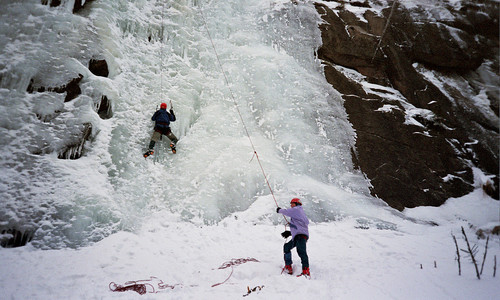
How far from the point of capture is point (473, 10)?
44.1 feet

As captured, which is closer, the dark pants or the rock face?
the dark pants

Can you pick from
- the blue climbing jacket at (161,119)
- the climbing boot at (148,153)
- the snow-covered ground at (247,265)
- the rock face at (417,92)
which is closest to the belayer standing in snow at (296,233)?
the snow-covered ground at (247,265)

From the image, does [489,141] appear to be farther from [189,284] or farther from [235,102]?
[189,284]

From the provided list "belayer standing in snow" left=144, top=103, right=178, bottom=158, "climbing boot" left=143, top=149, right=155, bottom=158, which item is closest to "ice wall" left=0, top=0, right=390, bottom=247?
"climbing boot" left=143, top=149, right=155, bottom=158

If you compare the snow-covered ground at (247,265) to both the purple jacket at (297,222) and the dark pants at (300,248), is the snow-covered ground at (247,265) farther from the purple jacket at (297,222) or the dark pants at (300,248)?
the purple jacket at (297,222)

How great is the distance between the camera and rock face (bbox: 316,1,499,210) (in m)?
8.99

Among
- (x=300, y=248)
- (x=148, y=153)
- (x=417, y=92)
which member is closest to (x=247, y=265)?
(x=300, y=248)

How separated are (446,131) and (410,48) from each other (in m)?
4.42

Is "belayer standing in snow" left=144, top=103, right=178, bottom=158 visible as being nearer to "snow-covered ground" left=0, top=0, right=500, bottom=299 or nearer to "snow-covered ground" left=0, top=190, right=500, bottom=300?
"snow-covered ground" left=0, top=0, right=500, bottom=299

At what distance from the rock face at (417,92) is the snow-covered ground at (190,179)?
737mm

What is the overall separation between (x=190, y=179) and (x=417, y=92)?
1034cm

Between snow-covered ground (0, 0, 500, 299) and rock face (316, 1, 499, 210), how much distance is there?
737mm

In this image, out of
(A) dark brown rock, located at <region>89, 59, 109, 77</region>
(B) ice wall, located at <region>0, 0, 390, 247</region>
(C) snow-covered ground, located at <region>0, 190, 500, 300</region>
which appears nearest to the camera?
(C) snow-covered ground, located at <region>0, 190, 500, 300</region>

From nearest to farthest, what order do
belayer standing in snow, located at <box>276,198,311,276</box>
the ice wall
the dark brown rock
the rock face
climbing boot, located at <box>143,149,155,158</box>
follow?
belayer standing in snow, located at <box>276,198,311,276</box> → the ice wall → climbing boot, located at <box>143,149,155,158</box> → the dark brown rock → the rock face
